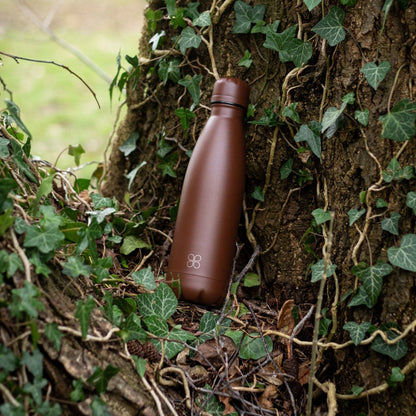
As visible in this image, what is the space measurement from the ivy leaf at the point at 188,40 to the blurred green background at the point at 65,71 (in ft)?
4.45

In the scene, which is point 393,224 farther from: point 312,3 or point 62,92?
point 62,92

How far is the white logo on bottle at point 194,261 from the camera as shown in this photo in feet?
4.11

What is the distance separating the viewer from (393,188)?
103 cm

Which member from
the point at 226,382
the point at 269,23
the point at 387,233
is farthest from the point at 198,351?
the point at 269,23

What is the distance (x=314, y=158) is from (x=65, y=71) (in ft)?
10.7

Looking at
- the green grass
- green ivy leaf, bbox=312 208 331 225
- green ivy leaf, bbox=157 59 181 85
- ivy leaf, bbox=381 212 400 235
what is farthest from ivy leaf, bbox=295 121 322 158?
the green grass

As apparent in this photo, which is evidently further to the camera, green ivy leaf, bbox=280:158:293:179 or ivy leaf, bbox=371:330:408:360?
green ivy leaf, bbox=280:158:293:179

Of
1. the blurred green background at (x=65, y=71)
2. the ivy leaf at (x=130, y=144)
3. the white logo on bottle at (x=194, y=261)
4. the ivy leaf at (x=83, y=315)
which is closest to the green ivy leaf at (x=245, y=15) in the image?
the ivy leaf at (x=130, y=144)

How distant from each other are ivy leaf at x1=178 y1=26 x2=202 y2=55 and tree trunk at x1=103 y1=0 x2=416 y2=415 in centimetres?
3

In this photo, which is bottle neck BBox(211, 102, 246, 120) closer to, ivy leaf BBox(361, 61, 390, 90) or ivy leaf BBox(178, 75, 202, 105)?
ivy leaf BBox(178, 75, 202, 105)

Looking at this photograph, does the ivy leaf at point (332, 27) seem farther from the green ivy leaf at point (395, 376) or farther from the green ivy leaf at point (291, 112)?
the green ivy leaf at point (395, 376)

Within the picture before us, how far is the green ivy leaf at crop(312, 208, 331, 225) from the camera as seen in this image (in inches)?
45.1

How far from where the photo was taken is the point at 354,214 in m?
1.09

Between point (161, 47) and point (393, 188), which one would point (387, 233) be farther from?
point (161, 47)
